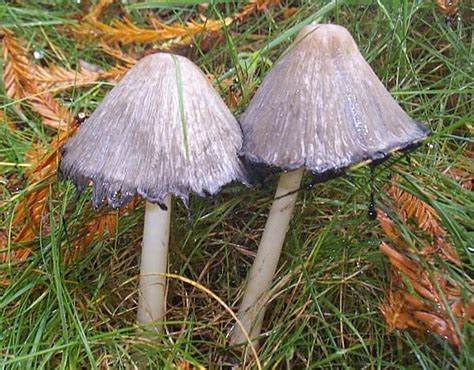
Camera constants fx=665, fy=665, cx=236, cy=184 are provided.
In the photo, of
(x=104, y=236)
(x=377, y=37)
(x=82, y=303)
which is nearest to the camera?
(x=82, y=303)

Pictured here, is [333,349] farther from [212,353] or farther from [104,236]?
[104,236]

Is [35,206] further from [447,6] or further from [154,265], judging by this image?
[447,6]

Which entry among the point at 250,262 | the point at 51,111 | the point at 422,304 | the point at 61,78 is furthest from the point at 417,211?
the point at 61,78

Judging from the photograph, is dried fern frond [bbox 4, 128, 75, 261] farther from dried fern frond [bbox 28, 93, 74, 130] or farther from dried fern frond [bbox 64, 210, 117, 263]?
dried fern frond [bbox 28, 93, 74, 130]

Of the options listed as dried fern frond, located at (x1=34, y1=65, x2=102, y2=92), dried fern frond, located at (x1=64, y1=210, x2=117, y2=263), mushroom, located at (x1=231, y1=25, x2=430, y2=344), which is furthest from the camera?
dried fern frond, located at (x1=34, y1=65, x2=102, y2=92)

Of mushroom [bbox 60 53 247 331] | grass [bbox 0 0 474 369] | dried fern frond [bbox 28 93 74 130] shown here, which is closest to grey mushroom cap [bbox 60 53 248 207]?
mushroom [bbox 60 53 247 331]

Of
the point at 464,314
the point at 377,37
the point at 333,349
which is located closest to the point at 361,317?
the point at 333,349

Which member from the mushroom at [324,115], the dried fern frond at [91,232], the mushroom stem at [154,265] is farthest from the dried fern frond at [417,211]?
the dried fern frond at [91,232]
